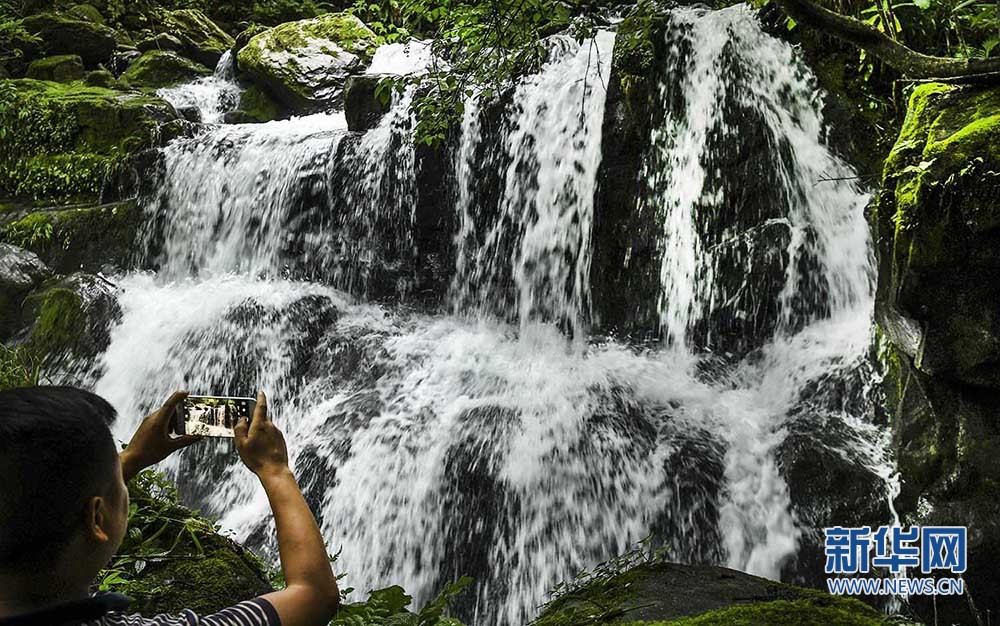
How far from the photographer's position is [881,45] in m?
3.68

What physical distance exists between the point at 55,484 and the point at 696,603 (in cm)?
243

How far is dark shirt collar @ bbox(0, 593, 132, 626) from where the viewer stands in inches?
43.8

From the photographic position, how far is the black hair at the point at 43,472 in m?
1.14

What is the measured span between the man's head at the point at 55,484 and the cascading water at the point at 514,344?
383cm

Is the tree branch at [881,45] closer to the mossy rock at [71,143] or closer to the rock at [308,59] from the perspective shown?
the mossy rock at [71,143]

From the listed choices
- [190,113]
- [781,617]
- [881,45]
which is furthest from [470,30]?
[190,113]

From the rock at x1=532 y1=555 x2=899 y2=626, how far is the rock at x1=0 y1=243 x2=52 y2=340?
8908mm

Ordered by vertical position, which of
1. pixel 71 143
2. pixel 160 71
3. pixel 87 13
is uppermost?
pixel 87 13

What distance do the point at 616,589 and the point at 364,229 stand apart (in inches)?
→ 282

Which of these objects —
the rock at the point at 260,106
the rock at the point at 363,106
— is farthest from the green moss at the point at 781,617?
the rock at the point at 260,106

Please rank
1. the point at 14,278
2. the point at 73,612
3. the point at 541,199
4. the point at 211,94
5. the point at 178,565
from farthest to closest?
the point at 211,94 → the point at 14,278 → the point at 541,199 → the point at 178,565 → the point at 73,612

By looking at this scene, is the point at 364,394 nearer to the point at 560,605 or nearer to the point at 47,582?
the point at 560,605

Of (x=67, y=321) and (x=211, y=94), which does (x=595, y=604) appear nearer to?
(x=67, y=321)

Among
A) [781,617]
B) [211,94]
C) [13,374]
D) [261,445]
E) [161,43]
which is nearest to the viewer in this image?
[261,445]
